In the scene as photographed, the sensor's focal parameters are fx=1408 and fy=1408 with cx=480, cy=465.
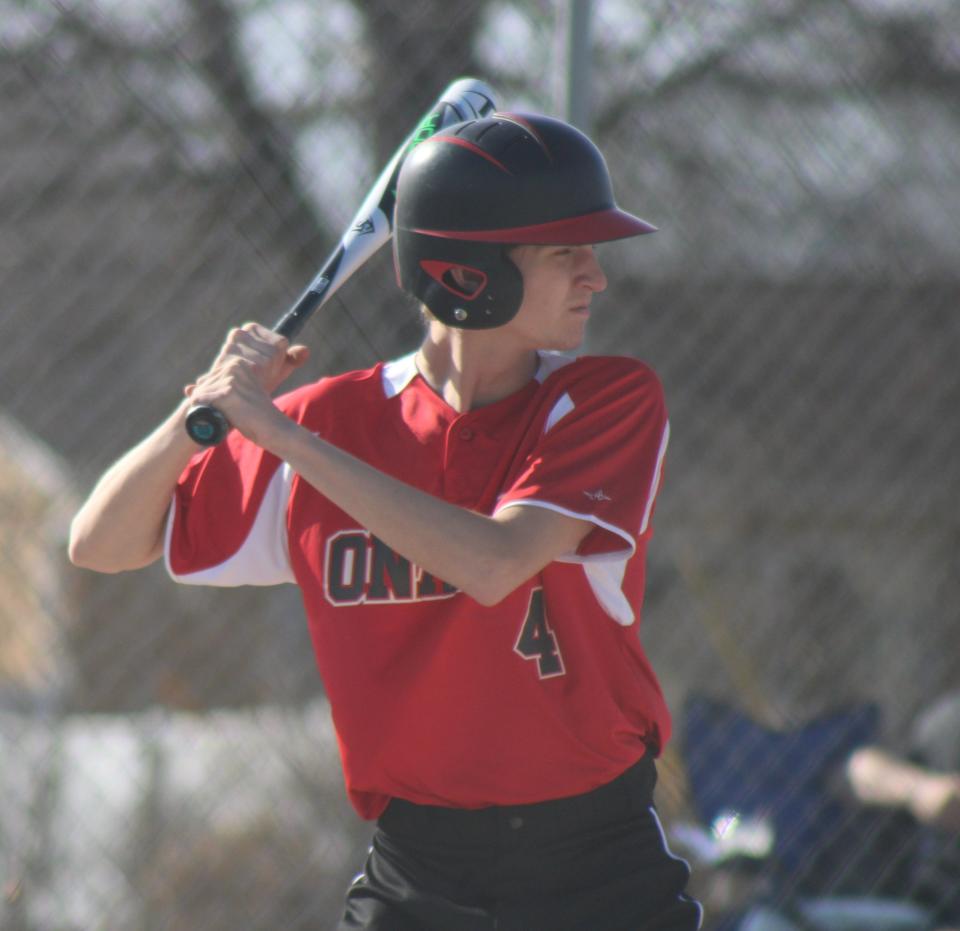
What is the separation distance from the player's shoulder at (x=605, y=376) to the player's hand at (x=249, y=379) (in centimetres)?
40

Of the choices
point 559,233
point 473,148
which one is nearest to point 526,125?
point 473,148

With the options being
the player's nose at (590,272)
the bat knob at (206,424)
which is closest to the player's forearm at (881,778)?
the player's nose at (590,272)

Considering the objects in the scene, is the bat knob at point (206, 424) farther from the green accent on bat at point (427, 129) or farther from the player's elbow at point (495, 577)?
the green accent on bat at point (427, 129)

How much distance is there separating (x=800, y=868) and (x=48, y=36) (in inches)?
112

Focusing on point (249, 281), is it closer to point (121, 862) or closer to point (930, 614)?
point (121, 862)

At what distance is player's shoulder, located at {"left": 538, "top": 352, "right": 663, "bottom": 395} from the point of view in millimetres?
2117

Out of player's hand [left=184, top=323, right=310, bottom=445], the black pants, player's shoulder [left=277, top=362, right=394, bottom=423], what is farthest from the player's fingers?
the black pants

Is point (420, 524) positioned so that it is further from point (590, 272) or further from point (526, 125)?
→ point (526, 125)

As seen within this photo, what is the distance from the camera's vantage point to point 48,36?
359 cm

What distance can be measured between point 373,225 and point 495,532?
2.39 ft

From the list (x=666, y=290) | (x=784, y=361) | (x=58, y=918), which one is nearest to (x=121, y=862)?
(x=58, y=918)

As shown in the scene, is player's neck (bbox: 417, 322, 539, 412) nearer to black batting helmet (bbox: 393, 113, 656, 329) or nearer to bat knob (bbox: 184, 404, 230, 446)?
black batting helmet (bbox: 393, 113, 656, 329)

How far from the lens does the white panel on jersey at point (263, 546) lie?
219 centimetres

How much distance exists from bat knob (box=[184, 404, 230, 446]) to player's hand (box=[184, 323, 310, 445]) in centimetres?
1
